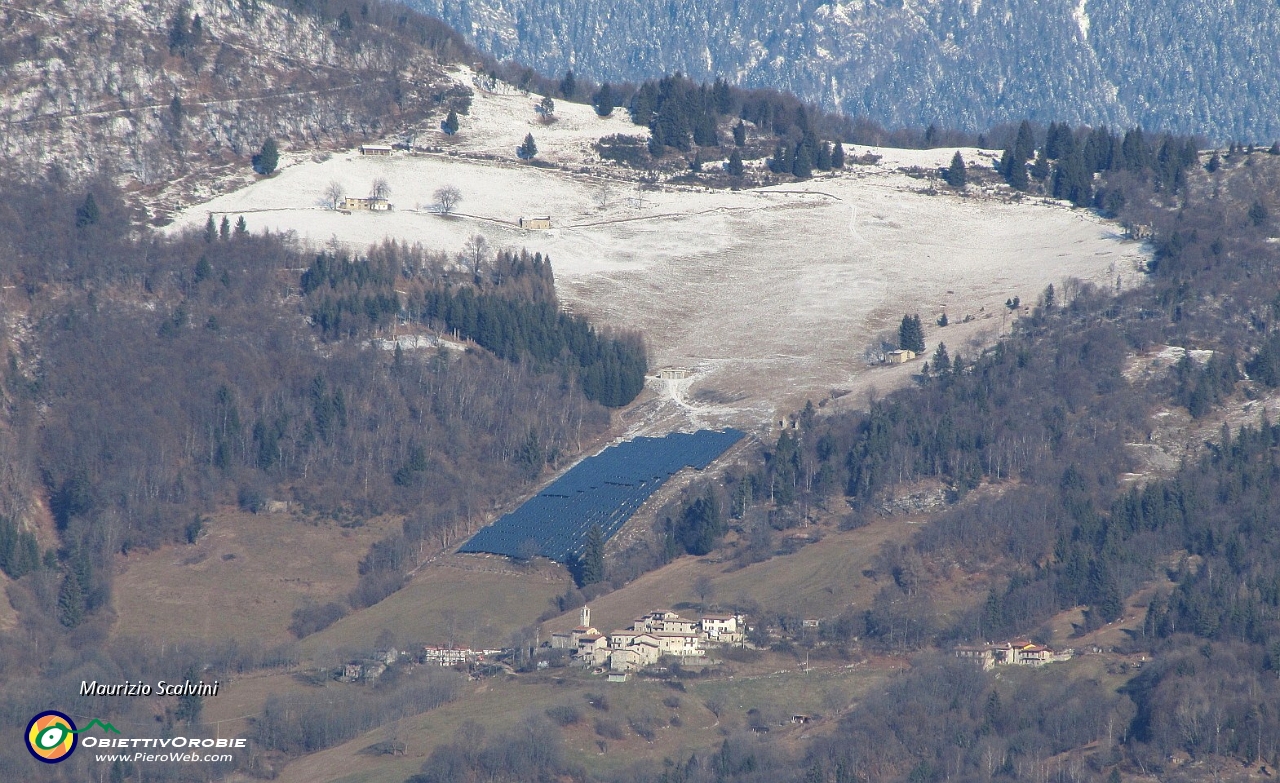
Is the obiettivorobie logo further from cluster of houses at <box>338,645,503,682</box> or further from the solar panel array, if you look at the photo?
the solar panel array

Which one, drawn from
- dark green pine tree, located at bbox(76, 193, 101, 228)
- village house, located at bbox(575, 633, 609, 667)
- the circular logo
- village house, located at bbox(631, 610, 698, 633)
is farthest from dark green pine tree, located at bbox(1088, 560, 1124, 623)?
dark green pine tree, located at bbox(76, 193, 101, 228)

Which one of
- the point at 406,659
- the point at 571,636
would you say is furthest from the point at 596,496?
the point at 406,659

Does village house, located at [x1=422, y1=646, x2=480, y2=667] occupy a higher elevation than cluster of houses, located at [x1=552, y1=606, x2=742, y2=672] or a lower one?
lower

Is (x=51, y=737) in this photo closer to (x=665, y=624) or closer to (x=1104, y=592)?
(x=665, y=624)

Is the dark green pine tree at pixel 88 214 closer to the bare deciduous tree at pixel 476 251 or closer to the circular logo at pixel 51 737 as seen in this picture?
the bare deciduous tree at pixel 476 251

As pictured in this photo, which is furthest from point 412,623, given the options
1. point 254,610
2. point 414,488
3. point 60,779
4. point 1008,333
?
point 1008,333
